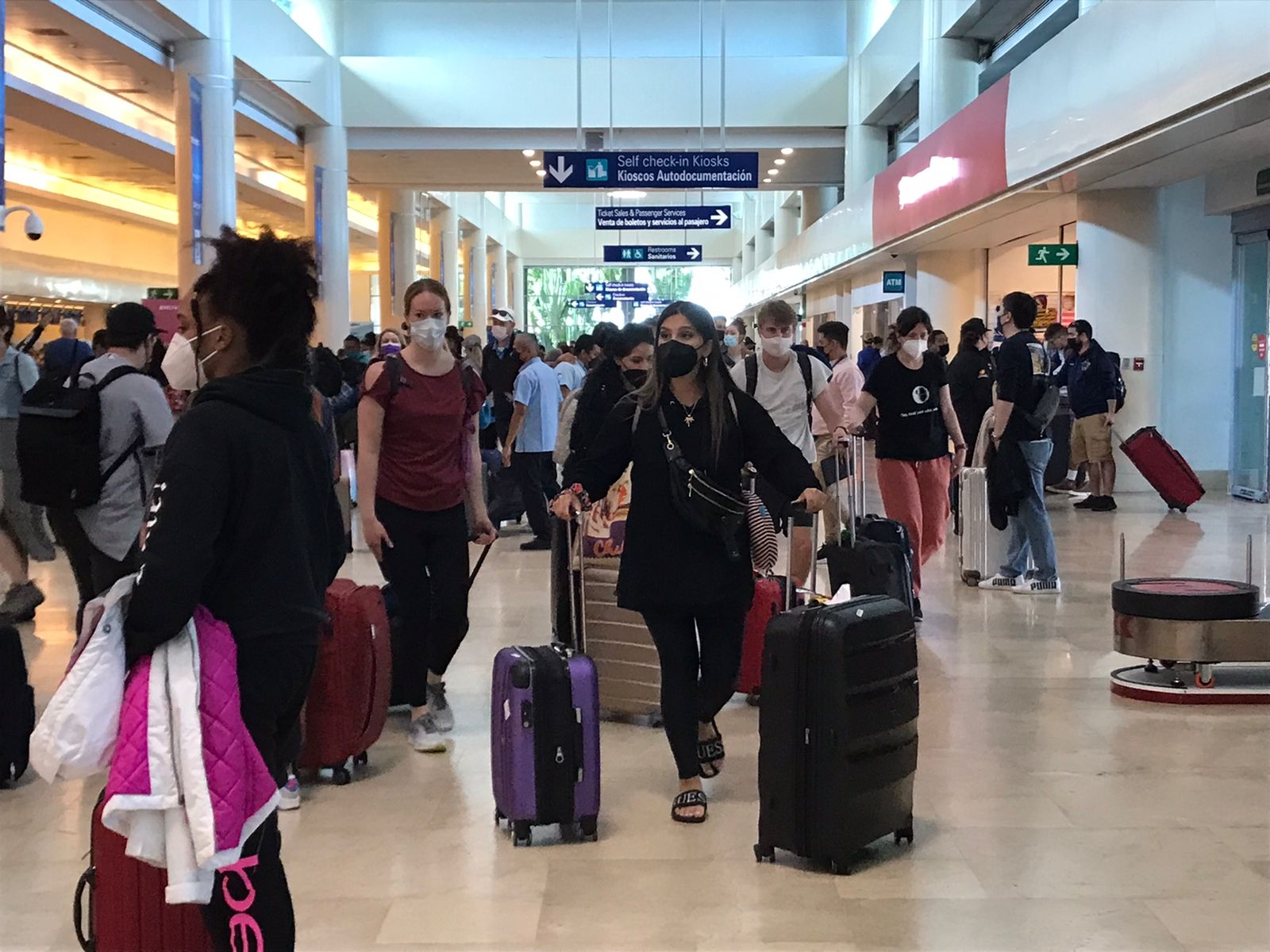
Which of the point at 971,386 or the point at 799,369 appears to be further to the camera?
the point at 971,386

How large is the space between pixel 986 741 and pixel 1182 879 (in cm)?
150

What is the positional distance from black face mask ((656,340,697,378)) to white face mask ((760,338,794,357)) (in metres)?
2.06

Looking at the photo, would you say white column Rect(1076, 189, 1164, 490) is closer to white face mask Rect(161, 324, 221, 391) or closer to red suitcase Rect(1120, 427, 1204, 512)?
red suitcase Rect(1120, 427, 1204, 512)

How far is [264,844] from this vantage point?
2.62m

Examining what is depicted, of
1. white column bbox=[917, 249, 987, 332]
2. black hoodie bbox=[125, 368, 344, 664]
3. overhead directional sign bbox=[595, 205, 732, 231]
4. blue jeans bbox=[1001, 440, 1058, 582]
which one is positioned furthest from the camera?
overhead directional sign bbox=[595, 205, 732, 231]

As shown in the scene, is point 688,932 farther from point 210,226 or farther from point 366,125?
point 366,125

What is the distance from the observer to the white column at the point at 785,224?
37684 mm

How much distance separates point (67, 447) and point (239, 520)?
3.57 m

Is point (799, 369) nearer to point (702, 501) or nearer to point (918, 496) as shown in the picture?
point (918, 496)

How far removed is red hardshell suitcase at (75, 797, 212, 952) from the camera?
2.99 m

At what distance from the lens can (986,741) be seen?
17.6 ft

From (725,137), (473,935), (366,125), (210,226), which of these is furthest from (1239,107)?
(366,125)

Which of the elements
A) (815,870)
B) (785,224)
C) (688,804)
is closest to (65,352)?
(688,804)

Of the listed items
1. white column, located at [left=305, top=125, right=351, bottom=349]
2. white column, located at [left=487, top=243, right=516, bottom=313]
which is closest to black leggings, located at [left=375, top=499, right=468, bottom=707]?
white column, located at [left=305, top=125, right=351, bottom=349]
